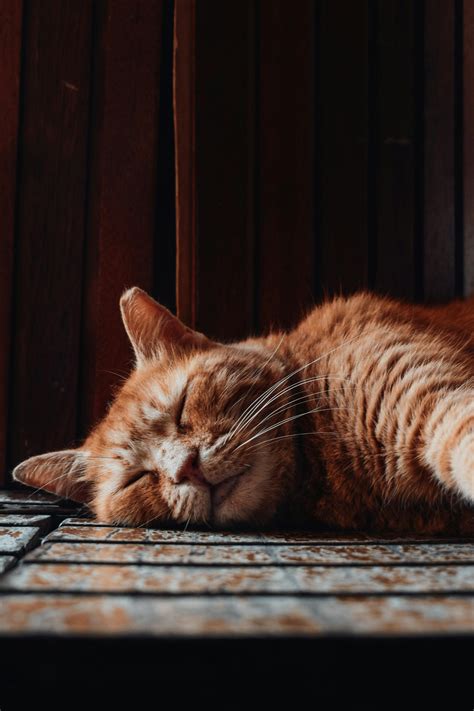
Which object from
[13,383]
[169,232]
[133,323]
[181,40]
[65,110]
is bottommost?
[13,383]

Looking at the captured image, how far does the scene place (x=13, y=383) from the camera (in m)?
2.07

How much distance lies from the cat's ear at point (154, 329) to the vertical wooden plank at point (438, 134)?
3.20ft

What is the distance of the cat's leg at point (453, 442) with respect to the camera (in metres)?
1.15

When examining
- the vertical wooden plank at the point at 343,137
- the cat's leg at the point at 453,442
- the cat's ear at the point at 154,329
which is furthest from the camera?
the vertical wooden plank at the point at 343,137

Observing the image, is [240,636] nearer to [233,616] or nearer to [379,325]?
[233,616]

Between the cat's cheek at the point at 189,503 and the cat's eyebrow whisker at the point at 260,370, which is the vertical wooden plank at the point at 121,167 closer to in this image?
the cat's eyebrow whisker at the point at 260,370

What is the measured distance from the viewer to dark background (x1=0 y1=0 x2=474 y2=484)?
206 cm

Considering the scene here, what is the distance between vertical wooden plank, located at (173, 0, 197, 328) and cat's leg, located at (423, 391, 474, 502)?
3.37 feet

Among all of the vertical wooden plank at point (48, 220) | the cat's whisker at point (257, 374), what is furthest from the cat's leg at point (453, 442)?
the vertical wooden plank at point (48, 220)

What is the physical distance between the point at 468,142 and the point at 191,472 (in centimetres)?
160
